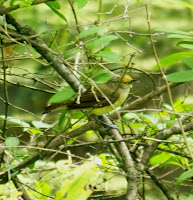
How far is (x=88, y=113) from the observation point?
2.12 m

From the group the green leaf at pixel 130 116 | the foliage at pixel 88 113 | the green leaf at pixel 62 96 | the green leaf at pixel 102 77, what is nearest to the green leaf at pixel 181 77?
the foliage at pixel 88 113

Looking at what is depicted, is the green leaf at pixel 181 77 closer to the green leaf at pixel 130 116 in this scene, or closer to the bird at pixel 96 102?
the bird at pixel 96 102

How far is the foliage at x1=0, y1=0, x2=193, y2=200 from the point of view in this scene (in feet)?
4.84

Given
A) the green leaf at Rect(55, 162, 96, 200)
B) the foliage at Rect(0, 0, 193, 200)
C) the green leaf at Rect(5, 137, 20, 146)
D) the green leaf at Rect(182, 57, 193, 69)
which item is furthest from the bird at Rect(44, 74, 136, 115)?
the green leaf at Rect(55, 162, 96, 200)

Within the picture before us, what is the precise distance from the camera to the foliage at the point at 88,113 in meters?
1.48

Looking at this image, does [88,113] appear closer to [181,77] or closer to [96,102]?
[96,102]

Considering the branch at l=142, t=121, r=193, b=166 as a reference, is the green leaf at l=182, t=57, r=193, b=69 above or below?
above

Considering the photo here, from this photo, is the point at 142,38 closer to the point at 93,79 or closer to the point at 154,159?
the point at 154,159

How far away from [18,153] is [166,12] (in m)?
2.28

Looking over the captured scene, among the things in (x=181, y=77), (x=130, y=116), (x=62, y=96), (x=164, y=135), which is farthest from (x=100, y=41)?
(x=130, y=116)

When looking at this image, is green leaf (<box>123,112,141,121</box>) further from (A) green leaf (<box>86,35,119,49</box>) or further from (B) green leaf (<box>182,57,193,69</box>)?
(B) green leaf (<box>182,57,193,69</box>)

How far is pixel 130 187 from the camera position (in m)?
1.66

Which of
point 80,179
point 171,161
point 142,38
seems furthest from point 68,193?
point 142,38

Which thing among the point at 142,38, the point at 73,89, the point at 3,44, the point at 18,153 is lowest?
the point at 18,153
